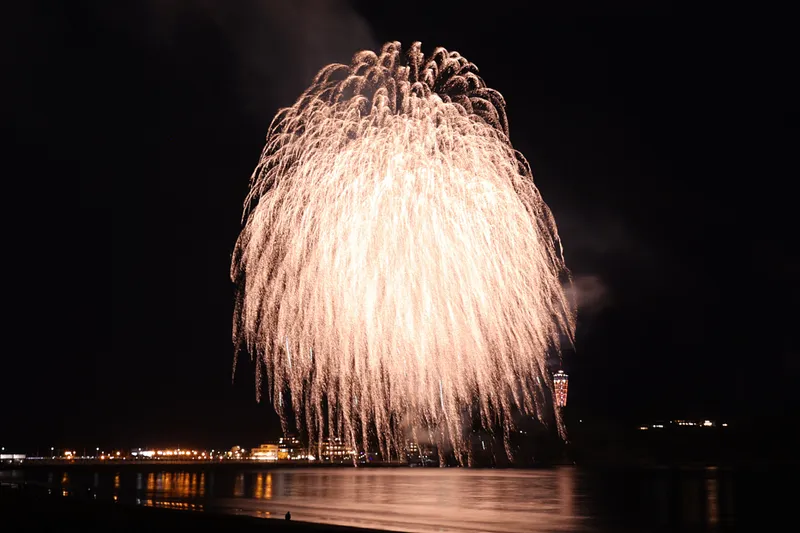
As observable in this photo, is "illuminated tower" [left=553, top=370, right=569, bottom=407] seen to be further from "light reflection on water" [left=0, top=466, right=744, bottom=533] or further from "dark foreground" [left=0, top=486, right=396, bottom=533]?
"dark foreground" [left=0, top=486, right=396, bottom=533]

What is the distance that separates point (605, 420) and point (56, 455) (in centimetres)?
11929

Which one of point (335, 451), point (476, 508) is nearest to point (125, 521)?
point (476, 508)

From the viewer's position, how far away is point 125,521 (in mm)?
22047

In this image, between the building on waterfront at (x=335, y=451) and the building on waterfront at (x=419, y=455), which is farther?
the building on waterfront at (x=335, y=451)

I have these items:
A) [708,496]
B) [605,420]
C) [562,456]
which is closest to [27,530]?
[708,496]

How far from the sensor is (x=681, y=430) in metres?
156

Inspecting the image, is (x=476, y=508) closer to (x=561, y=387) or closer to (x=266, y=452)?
(x=266, y=452)

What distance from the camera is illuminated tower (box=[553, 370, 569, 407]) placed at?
189 m

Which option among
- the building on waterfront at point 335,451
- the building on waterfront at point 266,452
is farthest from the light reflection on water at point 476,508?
the building on waterfront at point 335,451

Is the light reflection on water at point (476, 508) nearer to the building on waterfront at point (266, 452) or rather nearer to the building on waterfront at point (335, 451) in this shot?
the building on waterfront at point (266, 452)

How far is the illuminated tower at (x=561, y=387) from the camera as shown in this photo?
189 meters

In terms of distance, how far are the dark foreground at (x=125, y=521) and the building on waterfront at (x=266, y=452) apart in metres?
153

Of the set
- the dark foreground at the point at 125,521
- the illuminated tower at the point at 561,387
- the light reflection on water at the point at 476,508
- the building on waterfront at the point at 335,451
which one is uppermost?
the illuminated tower at the point at 561,387

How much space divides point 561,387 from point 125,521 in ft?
580
